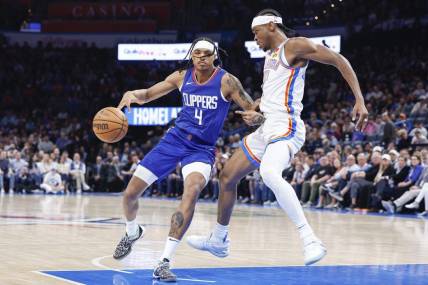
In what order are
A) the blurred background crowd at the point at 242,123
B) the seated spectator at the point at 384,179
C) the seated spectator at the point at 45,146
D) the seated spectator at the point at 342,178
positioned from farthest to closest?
the seated spectator at the point at 45,146, the blurred background crowd at the point at 242,123, the seated spectator at the point at 342,178, the seated spectator at the point at 384,179

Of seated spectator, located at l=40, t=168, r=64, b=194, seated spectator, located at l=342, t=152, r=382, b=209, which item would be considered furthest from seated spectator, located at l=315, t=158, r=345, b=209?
seated spectator, located at l=40, t=168, r=64, b=194

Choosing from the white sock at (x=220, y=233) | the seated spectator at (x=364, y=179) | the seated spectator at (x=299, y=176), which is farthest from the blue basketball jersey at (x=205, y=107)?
the seated spectator at (x=299, y=176)

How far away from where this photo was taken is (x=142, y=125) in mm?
29047

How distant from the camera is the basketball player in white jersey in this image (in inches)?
240

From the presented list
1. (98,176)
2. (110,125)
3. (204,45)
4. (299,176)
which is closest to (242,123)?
(98,176)

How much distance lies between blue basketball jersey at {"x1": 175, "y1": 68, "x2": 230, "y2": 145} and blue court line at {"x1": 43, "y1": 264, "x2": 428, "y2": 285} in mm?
1176

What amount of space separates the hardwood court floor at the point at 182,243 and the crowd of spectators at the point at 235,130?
211 centimetres

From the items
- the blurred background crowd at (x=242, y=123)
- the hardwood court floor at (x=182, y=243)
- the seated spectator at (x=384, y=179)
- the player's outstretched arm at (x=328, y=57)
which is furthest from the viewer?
the blurred background crowd at (x=242, y=123)

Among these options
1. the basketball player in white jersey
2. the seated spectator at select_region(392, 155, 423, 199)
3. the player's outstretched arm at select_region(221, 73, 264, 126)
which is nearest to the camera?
the basketball player in white jersey

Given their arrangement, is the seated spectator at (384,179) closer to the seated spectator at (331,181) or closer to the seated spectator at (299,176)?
the seated spectator at (331,181)

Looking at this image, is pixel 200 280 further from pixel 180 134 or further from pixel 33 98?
pixel 33 98

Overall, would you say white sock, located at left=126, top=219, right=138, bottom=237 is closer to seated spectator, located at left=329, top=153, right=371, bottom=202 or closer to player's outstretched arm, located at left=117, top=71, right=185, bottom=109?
player's outstretched arm, located at left=117, top=71, right=185, bottom=109

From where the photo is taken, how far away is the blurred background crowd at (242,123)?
1706 cm

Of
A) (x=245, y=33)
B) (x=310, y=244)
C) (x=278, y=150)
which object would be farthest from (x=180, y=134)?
(x=245, y=33)
